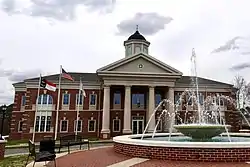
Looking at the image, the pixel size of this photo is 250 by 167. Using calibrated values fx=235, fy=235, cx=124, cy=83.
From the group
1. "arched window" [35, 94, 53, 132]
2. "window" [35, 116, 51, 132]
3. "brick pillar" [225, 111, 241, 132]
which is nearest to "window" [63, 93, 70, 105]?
"arched window" [35, 94, 53, 132]

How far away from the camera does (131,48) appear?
38.2m

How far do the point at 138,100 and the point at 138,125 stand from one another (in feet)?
12.2

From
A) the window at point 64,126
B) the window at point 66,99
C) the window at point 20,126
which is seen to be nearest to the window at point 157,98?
the window at point 66,99

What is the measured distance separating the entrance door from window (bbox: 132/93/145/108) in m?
1.92

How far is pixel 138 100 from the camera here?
116 feet

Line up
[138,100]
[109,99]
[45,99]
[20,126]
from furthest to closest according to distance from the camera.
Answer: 1. [138,100]
2. [20,126]
3. [45,99]
4. [109,99]

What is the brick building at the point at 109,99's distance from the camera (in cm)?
3147

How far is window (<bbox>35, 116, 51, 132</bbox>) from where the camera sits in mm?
32938

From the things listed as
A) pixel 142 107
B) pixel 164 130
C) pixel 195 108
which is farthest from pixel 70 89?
pixel 195 108

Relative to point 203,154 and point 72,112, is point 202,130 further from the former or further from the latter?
point 72,112

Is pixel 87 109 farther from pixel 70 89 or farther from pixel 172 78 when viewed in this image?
pixel 172 78

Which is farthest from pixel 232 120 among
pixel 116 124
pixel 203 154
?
pixel 203 154

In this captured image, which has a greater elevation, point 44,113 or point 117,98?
point 117,98

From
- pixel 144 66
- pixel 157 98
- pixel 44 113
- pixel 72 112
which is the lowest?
pixel 44 113
